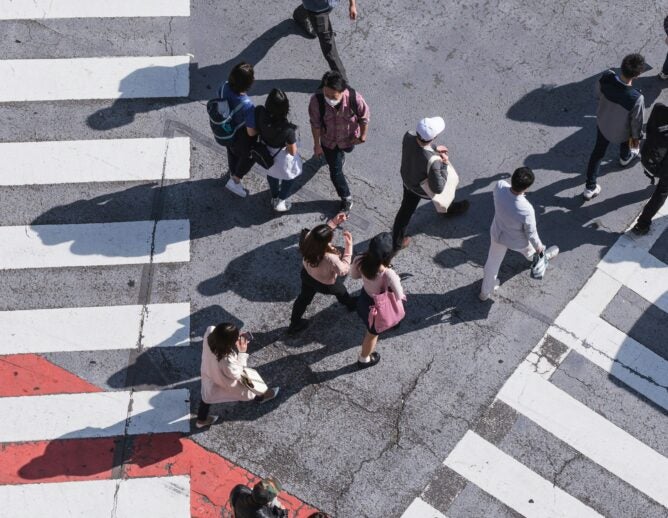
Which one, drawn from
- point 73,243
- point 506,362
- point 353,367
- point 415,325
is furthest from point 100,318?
point 506,362

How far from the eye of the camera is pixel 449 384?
9.52m

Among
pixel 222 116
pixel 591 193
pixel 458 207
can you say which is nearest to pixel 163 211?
pixel 222 116

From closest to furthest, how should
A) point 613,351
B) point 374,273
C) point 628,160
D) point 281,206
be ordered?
1. point 374,273
2. point 613,351
3. point 281,206
4. point 628,160

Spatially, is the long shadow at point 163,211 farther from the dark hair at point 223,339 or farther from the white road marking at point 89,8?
the white road marking at point 89,8

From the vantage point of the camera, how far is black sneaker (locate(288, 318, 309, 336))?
9.56 metres

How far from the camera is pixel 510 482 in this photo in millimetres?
9008

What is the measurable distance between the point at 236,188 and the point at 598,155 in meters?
4.19

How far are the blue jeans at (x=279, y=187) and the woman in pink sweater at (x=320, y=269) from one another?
32.2 inches

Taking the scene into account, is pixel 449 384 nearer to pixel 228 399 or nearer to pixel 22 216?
pixel 228 399

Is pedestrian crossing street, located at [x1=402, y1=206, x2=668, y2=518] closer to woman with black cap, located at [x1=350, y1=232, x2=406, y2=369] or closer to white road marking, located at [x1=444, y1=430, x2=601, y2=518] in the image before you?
white road marking, located at [x1=444, y1=430, x2=601, y2=518]

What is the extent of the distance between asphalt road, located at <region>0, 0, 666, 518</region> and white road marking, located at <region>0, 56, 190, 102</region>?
14cm

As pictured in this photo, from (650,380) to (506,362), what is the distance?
1.55 meters

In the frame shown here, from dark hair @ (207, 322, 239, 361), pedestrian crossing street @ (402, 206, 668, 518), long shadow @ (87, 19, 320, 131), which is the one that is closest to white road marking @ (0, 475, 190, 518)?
dark hair @ (207, 322, 239, 361)

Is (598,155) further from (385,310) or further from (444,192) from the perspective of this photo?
(385,310)
